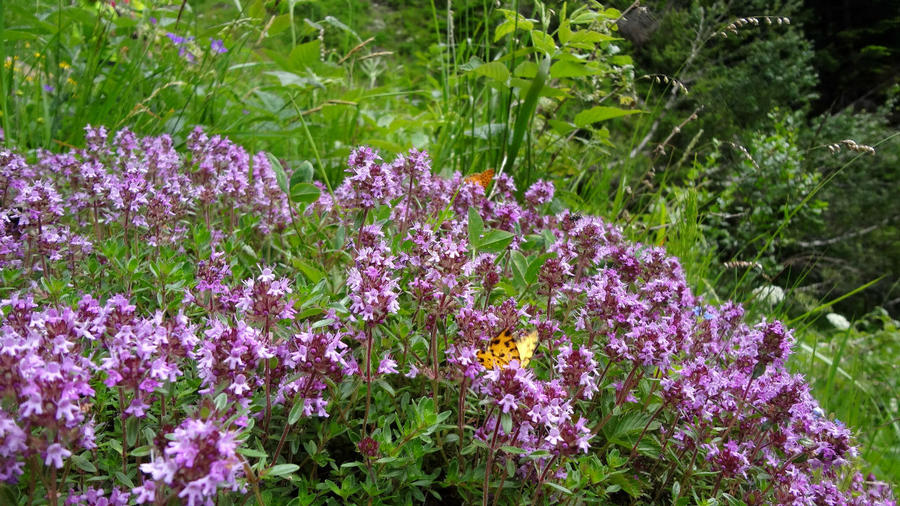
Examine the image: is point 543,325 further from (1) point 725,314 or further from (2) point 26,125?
(2) point 26,125

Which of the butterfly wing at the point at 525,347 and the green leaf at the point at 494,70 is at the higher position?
the green leaf at the point at 494,70

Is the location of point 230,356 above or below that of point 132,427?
above

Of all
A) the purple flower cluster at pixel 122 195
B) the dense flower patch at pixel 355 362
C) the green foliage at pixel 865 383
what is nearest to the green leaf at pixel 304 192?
the dense flower patch at pixel 355 362

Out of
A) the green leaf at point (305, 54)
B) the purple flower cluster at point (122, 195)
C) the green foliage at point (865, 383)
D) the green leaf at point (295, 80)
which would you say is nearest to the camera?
the purple flower cluster at point (122, 195)

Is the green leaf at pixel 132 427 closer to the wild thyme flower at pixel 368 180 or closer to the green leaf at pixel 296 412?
the green leaf at pixel 296 412

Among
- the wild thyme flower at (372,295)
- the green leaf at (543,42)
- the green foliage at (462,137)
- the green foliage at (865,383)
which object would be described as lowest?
the green foliage at (865,383)

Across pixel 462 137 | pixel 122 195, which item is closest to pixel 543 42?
pixel 462 137

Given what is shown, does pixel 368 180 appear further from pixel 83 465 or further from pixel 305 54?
pixel 305 54

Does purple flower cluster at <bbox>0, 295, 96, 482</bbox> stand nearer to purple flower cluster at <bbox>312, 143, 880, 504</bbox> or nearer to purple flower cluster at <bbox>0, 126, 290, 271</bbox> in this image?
purple flower cluster at <bbox>312, 143, 880, 504</bbox>
